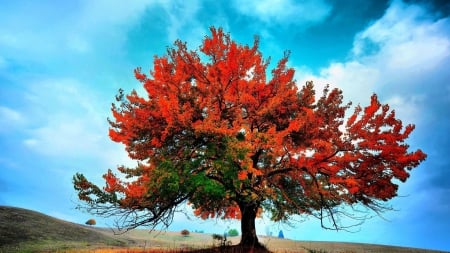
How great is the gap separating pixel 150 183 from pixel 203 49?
7853 mm

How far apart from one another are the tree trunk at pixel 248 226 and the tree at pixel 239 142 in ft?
0.19

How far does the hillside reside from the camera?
80.9ft

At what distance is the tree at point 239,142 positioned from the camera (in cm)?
1542

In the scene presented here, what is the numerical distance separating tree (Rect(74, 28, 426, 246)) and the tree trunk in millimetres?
57

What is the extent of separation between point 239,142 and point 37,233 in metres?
21.5

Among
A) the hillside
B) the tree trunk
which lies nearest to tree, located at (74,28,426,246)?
the tree trunk

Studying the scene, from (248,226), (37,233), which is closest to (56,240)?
(37,233)

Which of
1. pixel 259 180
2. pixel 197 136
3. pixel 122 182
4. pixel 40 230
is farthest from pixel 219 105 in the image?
pixel 40 230

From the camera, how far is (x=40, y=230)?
28.6 m

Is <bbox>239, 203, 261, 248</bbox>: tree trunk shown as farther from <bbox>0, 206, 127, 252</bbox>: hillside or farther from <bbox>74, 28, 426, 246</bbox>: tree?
<bbox>0, 206, 127, 252</bbox>: hillside

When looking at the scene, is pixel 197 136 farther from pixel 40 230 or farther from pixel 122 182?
pixel 40 230

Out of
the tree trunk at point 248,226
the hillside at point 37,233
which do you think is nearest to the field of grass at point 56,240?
the hillside at point 37,233

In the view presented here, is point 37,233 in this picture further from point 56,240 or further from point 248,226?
point 248,226

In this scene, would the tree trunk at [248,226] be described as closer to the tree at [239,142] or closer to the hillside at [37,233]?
the tree at [239,142]
